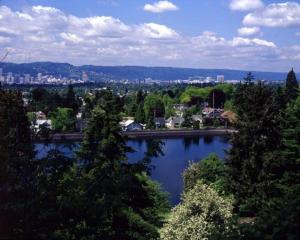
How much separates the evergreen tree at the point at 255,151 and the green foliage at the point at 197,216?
293 centimetres

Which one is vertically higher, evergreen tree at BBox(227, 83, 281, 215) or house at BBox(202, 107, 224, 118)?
evergreen tree at BBox(227, 83, 281, 215)

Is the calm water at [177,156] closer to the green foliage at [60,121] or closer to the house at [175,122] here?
the green foliage at [60,121]

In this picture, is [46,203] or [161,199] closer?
[46,203]

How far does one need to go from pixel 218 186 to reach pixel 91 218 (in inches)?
536

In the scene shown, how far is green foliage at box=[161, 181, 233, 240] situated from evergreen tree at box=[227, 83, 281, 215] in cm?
293

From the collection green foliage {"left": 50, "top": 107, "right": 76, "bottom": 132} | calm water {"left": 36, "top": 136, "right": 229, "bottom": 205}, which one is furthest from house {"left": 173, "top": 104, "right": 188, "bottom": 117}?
green foliage {"left": 50, "top": 107, "right": 76, "bottom": 132}

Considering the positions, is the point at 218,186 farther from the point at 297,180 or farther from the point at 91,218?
the point at 91,218

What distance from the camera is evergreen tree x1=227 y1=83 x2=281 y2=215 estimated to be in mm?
16422

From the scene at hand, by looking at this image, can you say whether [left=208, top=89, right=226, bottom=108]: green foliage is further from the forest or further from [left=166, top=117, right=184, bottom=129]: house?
the forest

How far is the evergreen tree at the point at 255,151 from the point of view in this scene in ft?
53.9

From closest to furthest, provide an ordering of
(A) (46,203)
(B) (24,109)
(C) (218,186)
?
(A) (46,203)
(B) (24,109)
(C) (218,186)

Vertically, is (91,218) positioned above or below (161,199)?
above

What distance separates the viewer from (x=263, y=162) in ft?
54.2

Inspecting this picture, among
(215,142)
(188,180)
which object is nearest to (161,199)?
(188,180)
